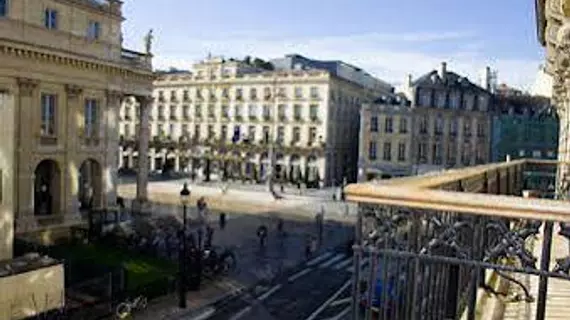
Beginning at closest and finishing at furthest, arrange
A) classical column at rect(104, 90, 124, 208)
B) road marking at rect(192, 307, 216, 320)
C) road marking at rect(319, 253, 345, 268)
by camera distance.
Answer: road marking at rect(192, 307, 216, 320) → road marking at rect(319, 253, 345, 268) → classical column at rect(104, 90, 124, 208)

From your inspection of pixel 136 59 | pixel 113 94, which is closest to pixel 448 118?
pixel 136 59

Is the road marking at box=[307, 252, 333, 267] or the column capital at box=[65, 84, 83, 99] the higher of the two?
the column capital at box=[65, 84, 83, 99]

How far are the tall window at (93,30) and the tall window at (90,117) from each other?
10.6 ft

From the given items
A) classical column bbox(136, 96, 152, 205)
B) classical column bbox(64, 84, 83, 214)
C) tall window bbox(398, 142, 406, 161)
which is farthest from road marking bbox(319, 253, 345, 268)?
tall window bbox(398, 142, 406, 161)

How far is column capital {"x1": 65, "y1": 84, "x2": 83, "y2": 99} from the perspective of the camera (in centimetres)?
3009

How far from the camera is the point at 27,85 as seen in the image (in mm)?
27828

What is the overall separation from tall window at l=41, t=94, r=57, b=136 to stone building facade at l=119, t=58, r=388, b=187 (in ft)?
121

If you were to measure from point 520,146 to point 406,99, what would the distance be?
11.9 m

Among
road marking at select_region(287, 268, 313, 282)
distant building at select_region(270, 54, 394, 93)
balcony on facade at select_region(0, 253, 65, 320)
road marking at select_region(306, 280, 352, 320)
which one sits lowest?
road marking at select_region(306, 280, 352, 320)

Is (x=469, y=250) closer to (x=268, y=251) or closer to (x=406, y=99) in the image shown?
(x=268, y=251)

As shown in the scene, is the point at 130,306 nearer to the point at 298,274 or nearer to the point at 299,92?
the point at 298,274

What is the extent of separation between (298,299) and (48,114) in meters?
14.2

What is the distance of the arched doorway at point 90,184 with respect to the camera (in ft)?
111

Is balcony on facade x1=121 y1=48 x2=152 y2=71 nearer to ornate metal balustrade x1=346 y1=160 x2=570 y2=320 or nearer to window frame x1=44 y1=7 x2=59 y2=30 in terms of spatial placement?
window frame x1=44 y1=7 x2=59 y2=30
